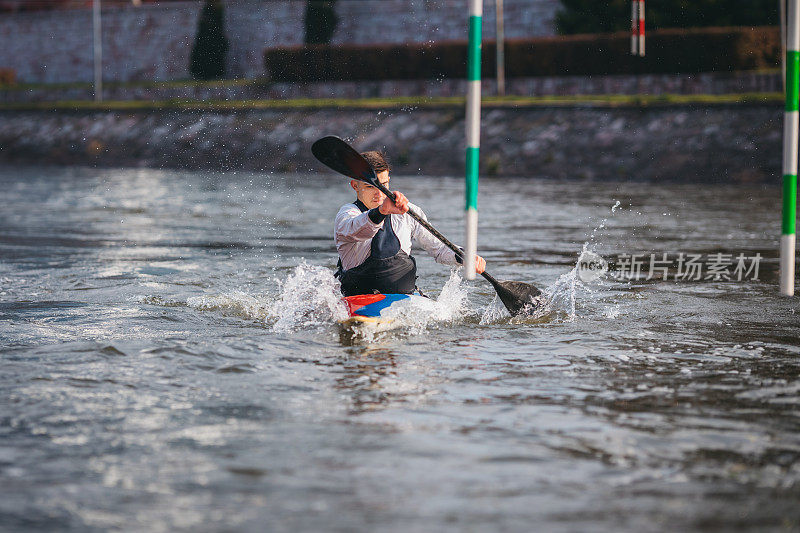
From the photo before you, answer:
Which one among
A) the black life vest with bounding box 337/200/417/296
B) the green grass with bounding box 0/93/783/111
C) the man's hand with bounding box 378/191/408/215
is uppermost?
the green grass with bounding box 0/93/783/111

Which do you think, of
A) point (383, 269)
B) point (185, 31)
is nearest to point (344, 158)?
point (383, 269)

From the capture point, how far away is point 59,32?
152ft

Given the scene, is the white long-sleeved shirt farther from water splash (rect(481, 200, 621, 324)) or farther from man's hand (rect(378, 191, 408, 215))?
water splash (rect(481, 200, 621, 324))

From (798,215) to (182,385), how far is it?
1154cm

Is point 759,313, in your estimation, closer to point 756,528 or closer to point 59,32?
point 756,528

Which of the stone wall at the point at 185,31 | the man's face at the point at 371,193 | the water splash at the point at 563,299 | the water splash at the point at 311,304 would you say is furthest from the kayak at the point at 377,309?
the stone wall at the point at 185,31

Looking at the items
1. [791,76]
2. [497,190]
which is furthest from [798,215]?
[791,76]

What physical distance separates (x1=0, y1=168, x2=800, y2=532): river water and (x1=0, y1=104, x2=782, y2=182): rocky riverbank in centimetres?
1192

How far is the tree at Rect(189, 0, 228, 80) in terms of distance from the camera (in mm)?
41344

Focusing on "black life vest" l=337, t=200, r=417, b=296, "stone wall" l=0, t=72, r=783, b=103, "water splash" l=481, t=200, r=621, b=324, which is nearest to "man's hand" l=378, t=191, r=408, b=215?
"black life vest" l=337, t=200, r=417, b=296

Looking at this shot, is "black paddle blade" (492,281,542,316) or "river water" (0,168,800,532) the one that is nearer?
"river water" (0,168,800,532)

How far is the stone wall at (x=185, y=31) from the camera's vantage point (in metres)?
37.3

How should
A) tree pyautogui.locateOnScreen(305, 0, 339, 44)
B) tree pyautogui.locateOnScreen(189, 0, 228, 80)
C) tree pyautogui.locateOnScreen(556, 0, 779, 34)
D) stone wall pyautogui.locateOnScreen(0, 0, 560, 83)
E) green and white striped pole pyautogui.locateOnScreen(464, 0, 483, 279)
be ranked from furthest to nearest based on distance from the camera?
tree pyautogui.locateOnScreen(189, 0, 228, 80), tree pyautogui.locateOnScreen(305, 0, 339, 44), stone wall pyautogui.locateOnScreen(0, 0, 560, 83), tree pyautogui.locateOnScreen(556, 0, 779, 34), green and white striped pole pyautogui.locateOnScreen(464, 0, 483, 279)

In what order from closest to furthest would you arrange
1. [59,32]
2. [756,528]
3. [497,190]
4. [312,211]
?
[756,528], [312,211], [497,190], [59,32]
